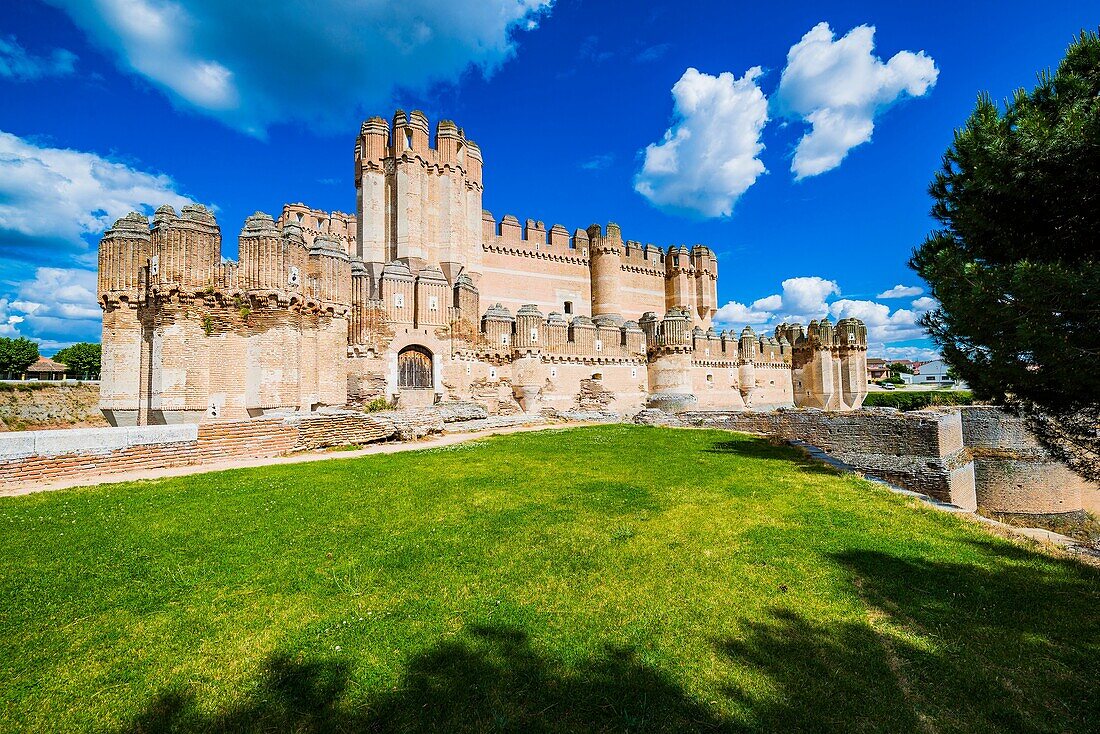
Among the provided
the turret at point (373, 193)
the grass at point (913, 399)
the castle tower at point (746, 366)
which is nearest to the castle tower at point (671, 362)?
the castle tower at point (746, 366)

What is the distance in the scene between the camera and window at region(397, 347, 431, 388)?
2109 centimetres

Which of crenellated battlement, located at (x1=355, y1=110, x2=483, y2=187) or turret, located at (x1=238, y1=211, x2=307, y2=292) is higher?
crenellated battlement, located at (x1=355, y1=110, x2=483, y2=187)

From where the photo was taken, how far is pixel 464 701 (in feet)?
9.33

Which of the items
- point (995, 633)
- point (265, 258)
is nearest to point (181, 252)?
point (265, 258)

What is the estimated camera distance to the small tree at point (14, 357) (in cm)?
4053

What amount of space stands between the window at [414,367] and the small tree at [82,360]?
4501 centimetres

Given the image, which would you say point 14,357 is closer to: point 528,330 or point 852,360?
point 528,330

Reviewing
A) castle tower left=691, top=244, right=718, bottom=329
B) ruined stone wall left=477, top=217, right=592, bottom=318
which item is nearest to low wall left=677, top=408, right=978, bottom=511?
ruined stone wall left=477, top=217, right=592, bottom=318

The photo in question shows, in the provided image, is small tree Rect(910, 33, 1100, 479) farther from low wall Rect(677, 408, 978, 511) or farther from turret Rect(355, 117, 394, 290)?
turret Rect(355, 117, 394, 290)

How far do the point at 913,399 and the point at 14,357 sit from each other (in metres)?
76.7

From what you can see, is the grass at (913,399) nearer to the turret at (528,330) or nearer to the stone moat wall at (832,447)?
the stone moat wall at (832,447)

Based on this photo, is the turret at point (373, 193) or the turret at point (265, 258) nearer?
the turret at point (265, 258)

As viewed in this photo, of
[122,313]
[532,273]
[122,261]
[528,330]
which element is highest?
[532,273]

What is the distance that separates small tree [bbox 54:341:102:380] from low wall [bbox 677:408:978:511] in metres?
63.0
